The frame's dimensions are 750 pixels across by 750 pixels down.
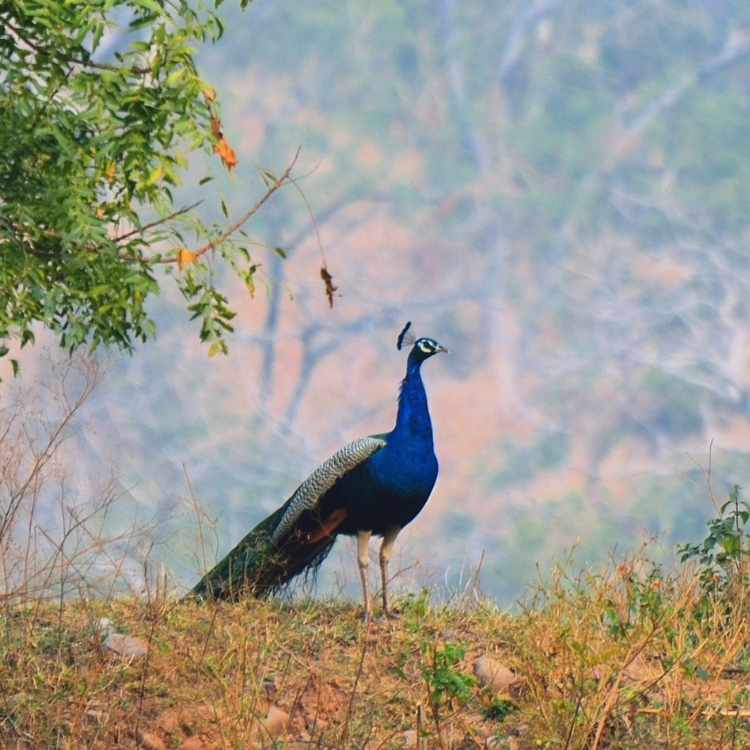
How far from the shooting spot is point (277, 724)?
25.0 feet

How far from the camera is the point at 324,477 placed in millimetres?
10484

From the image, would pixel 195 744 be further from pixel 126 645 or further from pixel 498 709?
pixel 498 709

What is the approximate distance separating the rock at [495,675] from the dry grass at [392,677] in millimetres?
92

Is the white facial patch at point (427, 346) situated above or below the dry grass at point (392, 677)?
above

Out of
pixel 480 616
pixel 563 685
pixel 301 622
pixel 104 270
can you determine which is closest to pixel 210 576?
pixel 301 622

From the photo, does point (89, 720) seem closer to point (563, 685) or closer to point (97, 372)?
point (97, 372)

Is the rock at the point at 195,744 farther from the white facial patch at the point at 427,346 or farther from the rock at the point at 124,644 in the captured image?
Result: the white facial patch at the point at 427,346

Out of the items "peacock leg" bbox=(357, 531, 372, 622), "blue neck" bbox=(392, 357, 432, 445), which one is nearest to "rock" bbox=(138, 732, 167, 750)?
"peacock leg" bbox=(357, 531, 372, 622)

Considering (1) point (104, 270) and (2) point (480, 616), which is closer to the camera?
(1) point (104, 270)

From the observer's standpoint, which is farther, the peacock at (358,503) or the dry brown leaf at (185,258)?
the peacock at (358,503)

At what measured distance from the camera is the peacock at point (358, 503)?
10227 mm

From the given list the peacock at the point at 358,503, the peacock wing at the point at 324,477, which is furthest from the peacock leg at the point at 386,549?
the peacock wing at the point at 324,477

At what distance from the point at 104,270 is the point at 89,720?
101 inches

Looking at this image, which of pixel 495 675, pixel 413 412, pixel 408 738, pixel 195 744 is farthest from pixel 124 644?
pixel 413 412
